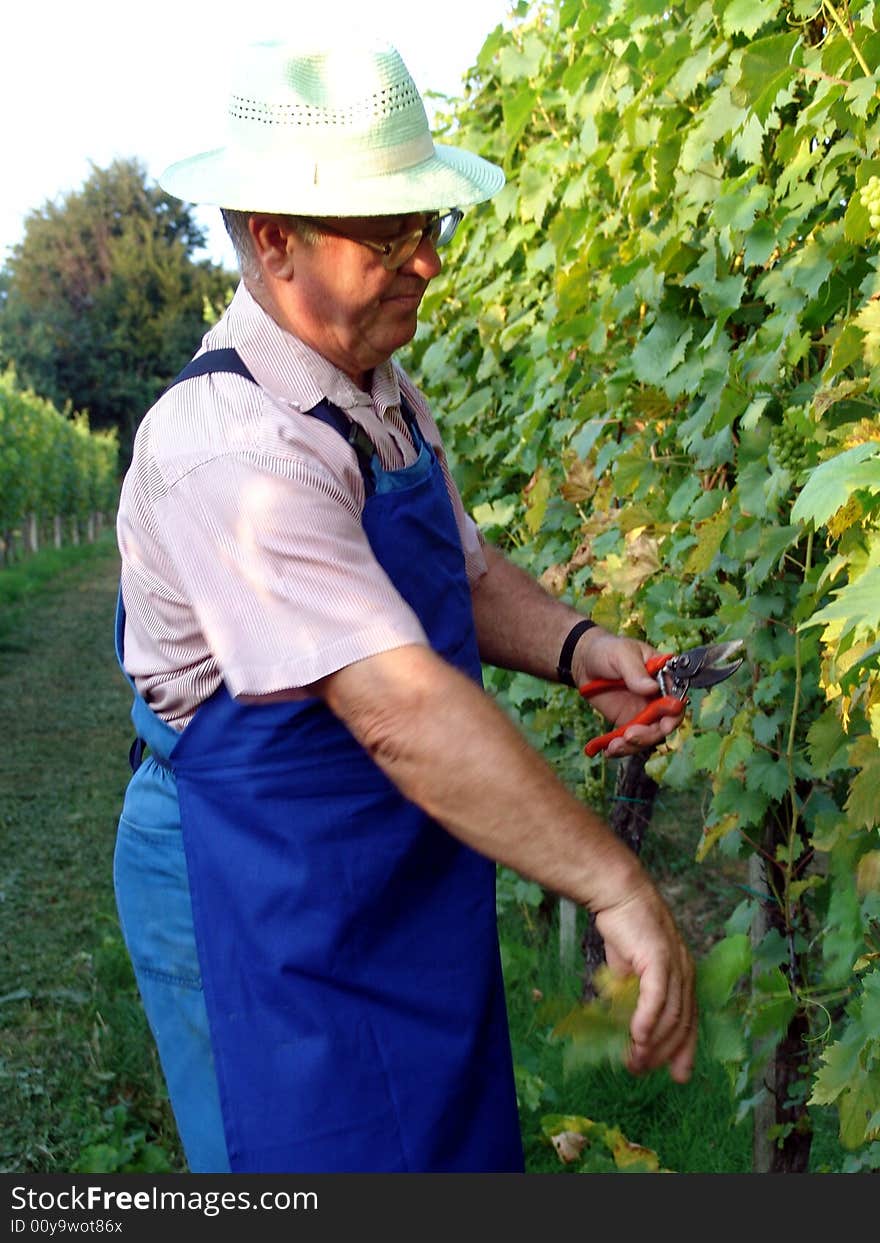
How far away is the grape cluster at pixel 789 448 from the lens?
2295 millimetres

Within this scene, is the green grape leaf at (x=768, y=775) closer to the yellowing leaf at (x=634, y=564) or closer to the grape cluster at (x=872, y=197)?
the yellowing leaf at (x=634, y=564)

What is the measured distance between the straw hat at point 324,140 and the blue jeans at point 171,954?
2.64 feet

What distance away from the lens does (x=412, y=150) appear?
6.26 ft

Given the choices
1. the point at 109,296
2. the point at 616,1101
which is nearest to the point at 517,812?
the point at 616,1101

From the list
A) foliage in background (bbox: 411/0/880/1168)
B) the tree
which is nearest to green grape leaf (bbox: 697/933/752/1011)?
foliage in background (bbox: 411/0/880/1168)

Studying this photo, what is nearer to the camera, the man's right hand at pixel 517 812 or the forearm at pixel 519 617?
the man's right hand at pixel 517 812

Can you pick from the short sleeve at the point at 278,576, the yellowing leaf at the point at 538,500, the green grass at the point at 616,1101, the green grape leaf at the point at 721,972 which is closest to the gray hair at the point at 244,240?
the short sleeve at the point at 278,576

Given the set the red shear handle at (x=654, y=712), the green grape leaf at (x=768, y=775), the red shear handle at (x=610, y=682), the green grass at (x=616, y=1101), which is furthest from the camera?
the green grass at (x=616, y=1101)

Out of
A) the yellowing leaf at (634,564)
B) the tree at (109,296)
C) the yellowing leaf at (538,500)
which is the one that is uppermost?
the yellowing leaf at (634,564)

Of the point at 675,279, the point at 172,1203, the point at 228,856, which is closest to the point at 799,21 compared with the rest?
the point at 675,279

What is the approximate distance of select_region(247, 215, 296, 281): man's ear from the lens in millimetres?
1896

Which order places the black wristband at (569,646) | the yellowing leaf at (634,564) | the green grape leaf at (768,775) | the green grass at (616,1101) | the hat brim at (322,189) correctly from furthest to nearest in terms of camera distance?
the green grass at (616,1101)
the yellowing leaf at (634,564)
the green grape leaf at (768,775)
the black wristband at (569,646)
the hat brim at (322,189)

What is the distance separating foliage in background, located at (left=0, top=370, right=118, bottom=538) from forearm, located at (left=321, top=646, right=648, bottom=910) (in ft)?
55.6

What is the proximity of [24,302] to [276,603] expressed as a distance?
51.4m
